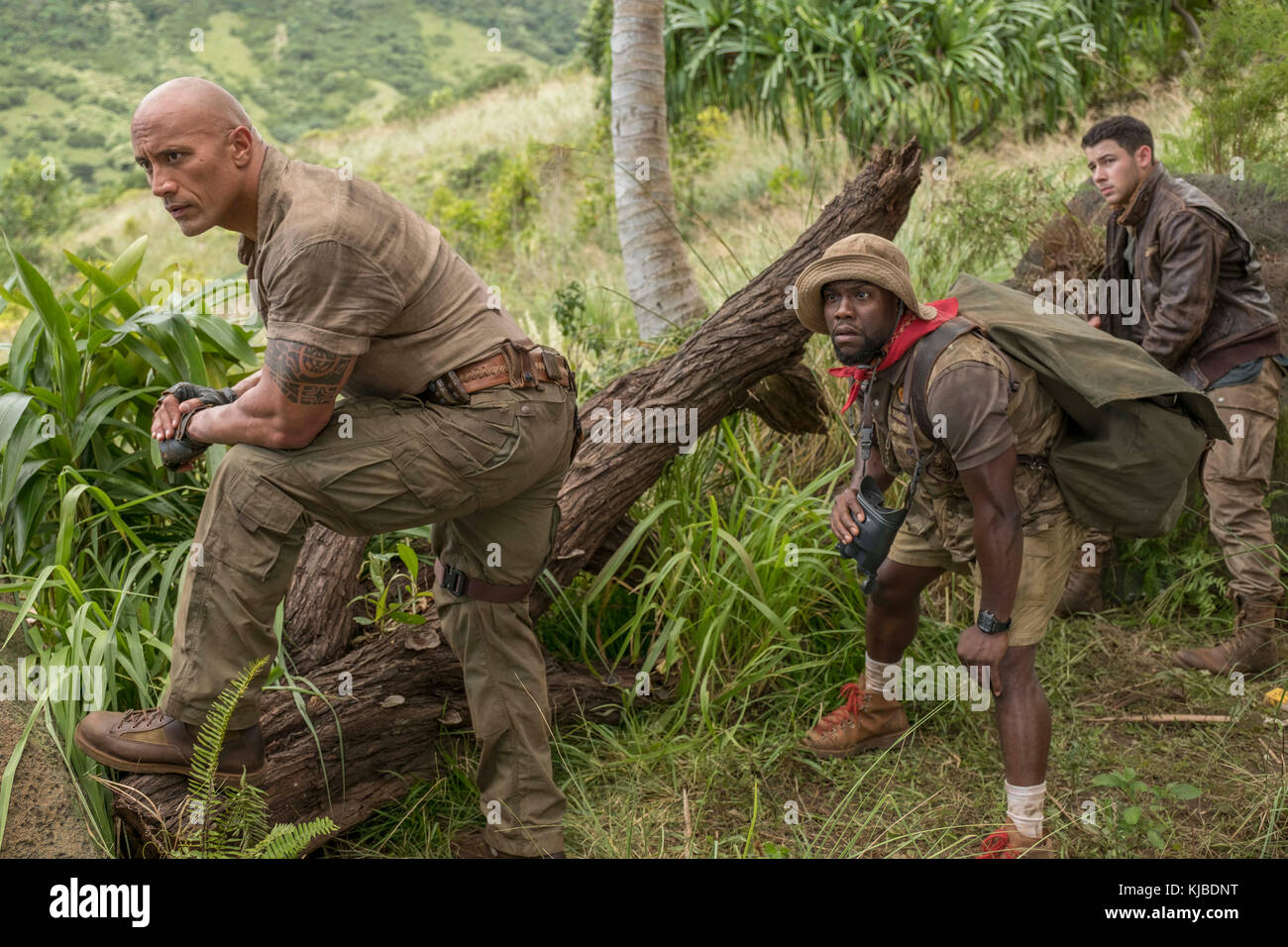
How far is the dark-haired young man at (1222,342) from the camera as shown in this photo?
14.0 ft

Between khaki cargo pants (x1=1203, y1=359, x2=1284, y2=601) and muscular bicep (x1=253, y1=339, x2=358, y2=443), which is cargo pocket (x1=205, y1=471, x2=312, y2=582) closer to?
muscular bicep (x1=253, y1=339, x2=358, y2=443)

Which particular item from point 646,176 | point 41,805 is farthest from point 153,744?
point 646,176

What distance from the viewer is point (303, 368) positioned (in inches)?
100.0

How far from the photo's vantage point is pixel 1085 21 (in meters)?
13.2

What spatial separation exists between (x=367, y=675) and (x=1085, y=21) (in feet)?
43.1

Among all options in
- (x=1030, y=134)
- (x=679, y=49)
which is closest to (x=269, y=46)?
(x=679, y=49)

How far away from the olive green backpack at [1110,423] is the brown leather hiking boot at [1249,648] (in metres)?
1.46

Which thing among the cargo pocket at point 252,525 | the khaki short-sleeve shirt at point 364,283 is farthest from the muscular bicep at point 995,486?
the cargo pocket at point 252,525

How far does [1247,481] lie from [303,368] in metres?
3.68

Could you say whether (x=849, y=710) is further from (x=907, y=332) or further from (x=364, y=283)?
(x=364, y=283)

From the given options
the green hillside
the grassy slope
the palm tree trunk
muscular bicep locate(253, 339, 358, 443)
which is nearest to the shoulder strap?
the grassy slope

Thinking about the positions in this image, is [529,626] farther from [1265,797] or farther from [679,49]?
[679,49]

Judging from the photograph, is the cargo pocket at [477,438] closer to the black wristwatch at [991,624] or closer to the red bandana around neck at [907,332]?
A: the red bandana around neck at [907,332]

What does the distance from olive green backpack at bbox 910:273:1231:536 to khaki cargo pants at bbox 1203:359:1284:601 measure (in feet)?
4.31
